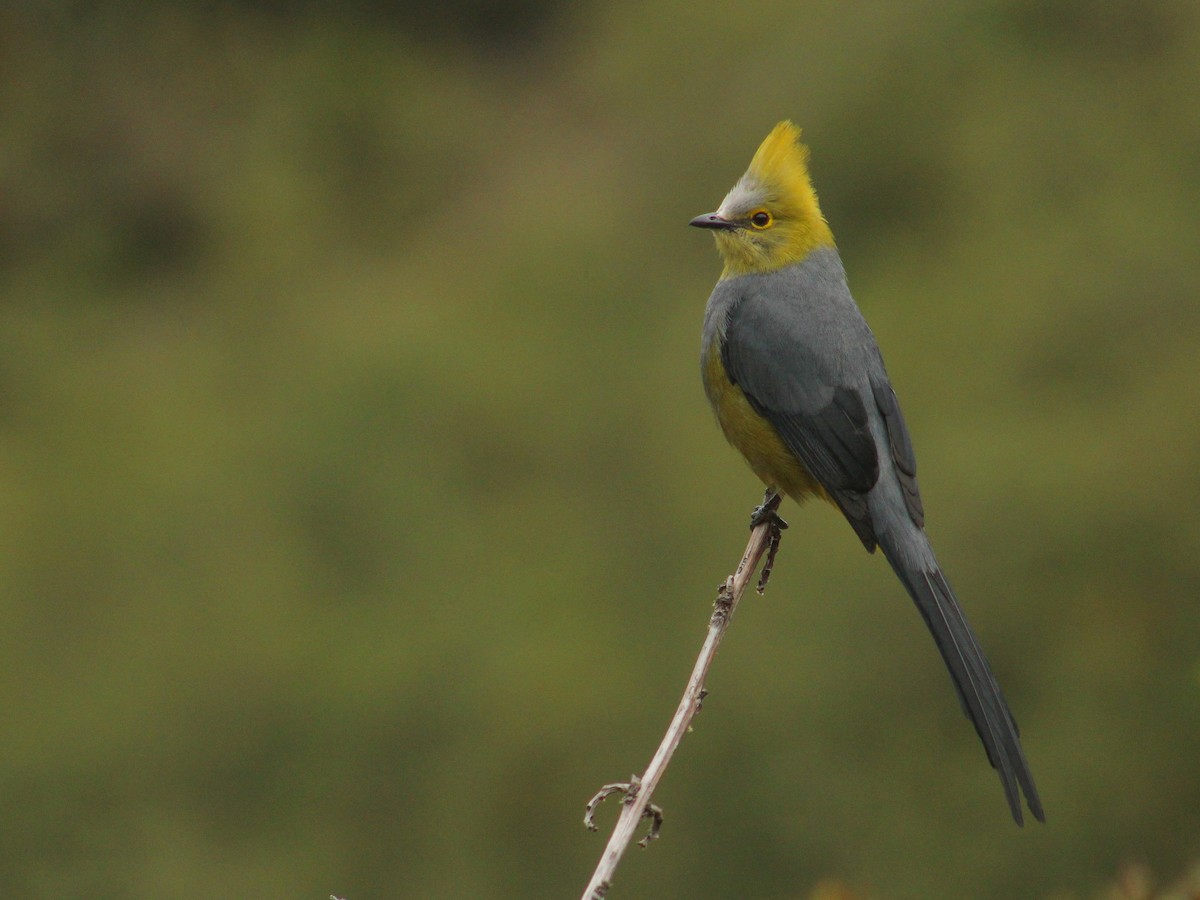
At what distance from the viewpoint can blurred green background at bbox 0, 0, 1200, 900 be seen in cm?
700

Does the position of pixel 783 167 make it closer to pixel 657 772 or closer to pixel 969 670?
pixel 969 670

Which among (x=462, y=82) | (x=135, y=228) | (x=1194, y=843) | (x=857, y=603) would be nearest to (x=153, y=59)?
(x=135, y=228)

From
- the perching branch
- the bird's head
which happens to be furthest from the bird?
the perching branch

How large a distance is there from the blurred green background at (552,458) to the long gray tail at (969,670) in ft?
9.58

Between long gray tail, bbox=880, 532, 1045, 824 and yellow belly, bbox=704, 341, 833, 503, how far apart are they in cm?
38

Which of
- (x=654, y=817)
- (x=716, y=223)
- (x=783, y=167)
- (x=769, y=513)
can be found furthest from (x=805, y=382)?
(x=654, y=817)

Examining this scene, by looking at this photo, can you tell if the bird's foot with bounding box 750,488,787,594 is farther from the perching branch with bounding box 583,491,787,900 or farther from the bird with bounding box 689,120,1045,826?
the perching branch with bounding box 583,491,787,900

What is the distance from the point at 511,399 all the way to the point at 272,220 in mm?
3055

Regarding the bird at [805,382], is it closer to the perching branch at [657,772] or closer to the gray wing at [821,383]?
the gray wing at [821,383]

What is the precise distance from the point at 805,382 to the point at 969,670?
107 centimetres

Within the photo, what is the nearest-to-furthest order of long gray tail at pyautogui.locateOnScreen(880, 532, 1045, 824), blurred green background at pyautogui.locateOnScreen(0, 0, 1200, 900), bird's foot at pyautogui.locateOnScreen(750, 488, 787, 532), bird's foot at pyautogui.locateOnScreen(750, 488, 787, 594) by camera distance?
long gray tail at pyautogui.locateOnScreen(880, 532, 1045, 824), bird's foot at pyautogui.locateOnScreen(750, 488, 787, 594), bird's foot at pyautogui.locateOnScreen(750, 488, 787, 532), blurred green background at pyautogui.locateOnScreen(0, 0, 1200, 900)

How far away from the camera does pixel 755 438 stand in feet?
14.8

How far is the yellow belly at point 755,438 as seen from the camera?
175 inches

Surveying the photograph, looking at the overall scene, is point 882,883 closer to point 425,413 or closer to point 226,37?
point 425,413
